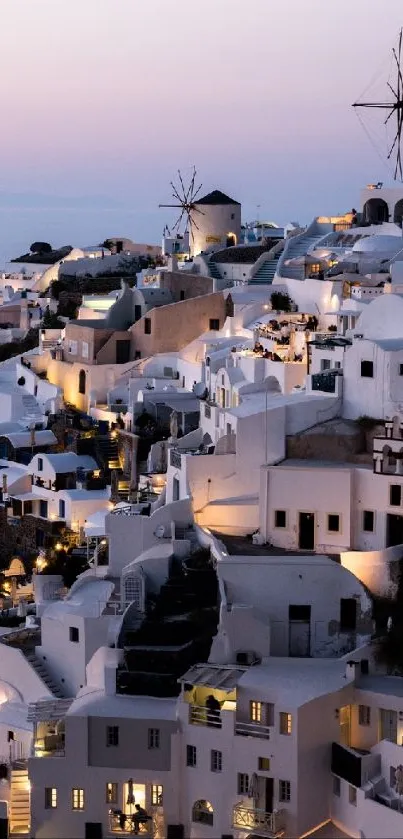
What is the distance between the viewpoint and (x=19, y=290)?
57406mm

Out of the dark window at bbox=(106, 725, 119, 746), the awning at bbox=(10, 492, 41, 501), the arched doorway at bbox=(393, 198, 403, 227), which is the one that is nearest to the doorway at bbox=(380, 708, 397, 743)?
the dark window at bbox=(106, 725, 119, 746)

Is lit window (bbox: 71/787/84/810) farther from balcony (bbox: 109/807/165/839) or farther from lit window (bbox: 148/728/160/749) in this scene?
lit window (bbox: 148/728/160/749)

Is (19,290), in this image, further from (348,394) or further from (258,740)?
(258,740)

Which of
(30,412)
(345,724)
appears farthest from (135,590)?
(30,412)

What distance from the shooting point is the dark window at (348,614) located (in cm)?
2762

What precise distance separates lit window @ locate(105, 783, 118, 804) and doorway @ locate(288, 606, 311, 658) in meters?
3.06

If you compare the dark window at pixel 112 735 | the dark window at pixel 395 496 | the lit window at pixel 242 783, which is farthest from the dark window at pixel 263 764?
the dark window at pixel 395 496

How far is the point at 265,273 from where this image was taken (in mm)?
45656

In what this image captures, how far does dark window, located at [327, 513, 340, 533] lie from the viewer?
28.8m

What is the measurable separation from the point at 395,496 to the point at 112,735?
5363 millimetres

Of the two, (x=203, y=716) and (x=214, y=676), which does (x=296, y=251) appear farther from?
(x=203, y=716)

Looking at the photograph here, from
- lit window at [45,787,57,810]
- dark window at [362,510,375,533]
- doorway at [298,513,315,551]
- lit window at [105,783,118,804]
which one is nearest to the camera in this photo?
lit window at [105,783,118,804]

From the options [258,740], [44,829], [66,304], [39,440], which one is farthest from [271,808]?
[66,304]

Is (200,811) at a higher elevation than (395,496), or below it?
below
